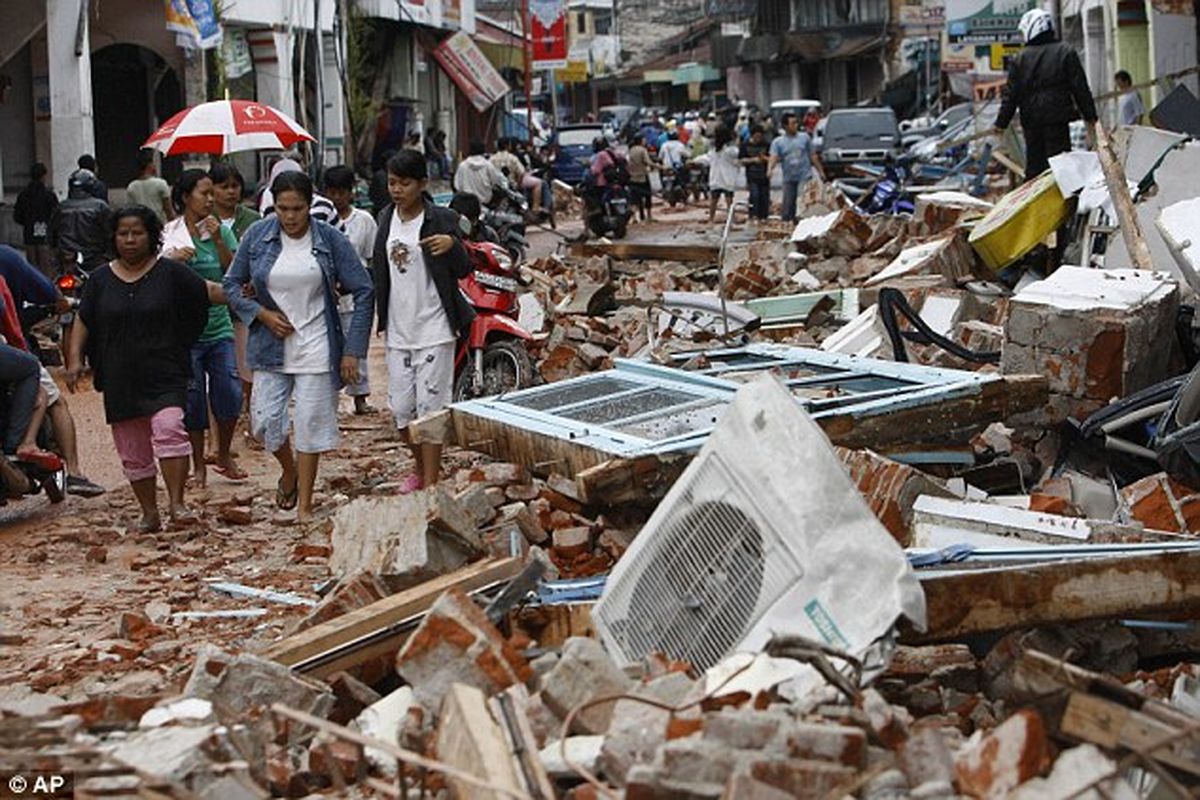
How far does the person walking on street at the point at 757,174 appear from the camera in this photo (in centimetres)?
2909

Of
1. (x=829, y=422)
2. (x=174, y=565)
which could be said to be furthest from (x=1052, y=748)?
(x=174, y=565)

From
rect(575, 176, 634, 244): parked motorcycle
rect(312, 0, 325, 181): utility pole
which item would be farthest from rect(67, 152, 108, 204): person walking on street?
rect(312, 0, 325, 181): utility pole

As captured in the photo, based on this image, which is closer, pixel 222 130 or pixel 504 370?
pixel 504 370

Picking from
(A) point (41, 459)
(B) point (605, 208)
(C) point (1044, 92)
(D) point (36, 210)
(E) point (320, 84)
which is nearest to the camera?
(A) point (41, 459)

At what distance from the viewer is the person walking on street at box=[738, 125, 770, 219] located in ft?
95.5

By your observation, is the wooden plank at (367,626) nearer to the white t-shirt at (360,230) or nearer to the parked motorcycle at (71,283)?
the white t-shirt at (360,230)

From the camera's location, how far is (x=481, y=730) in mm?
4238

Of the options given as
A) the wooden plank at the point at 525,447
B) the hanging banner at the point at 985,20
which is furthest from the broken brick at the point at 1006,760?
the hanging banner at the point at 985,20

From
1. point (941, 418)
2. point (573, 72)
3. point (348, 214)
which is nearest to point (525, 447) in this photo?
point (941, 418)

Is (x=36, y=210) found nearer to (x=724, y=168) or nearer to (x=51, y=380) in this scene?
(x=51, y=380)

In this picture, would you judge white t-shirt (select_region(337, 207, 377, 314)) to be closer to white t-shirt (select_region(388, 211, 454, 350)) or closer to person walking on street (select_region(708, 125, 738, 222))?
white t-shirt (select_region(388, 211, 454, 350))

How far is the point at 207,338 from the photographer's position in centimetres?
994

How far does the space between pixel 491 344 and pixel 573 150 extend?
32436 millimetres

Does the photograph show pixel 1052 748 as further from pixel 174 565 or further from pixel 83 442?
pixel 83 442
